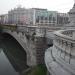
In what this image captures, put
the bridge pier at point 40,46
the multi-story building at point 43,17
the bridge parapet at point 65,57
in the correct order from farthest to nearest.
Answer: the multi-story building at point 43,17
the bridge pier at point 40,46
the bridge parapet at point 65,57

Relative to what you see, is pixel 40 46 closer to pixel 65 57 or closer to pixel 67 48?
pixel 65 57

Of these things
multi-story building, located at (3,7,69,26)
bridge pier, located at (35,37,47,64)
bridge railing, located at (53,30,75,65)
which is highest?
multi-story building, located at (3,7,69,26)

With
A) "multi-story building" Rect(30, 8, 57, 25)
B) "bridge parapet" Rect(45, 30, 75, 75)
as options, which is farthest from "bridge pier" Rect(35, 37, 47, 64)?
"multi-story building" Rect(30, 8, 57, 25)

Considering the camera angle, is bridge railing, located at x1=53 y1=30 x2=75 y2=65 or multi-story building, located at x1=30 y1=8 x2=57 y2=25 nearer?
bridge railing, located at x1=53 y1=30 x2=75 y2=65

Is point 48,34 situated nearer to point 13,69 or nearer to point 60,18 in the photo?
point 13,69

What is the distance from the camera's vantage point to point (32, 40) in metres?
18.3

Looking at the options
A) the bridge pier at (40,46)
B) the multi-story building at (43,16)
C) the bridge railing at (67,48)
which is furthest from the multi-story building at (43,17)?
the bridge railing at (67,48)

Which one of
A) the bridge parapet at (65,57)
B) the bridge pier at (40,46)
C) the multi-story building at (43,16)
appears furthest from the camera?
the multi-story building at (43,16)

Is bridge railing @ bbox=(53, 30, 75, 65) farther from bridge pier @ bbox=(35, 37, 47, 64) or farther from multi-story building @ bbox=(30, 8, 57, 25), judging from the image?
multi-story building @ bbox=(30, 8, 57, 25)

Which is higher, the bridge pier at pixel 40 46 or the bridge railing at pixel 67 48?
the bridge railing at pixel 67 48

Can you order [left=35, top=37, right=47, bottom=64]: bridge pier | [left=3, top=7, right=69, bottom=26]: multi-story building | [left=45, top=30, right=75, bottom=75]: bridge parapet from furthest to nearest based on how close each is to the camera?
[left=3, top=7, right=69, bottom=26]: multi-story building < [left=35, top=37, right=47, bottom=64]: bridge pier < [left=45, top=30, right=75, bottom=75]: bridge parapet

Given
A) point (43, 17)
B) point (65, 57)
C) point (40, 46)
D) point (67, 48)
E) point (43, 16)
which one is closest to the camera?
point (67, 48)

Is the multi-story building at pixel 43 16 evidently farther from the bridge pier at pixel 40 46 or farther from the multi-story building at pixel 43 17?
the bridge pier at pixel 40 46

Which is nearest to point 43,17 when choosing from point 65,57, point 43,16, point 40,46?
point 43,16
